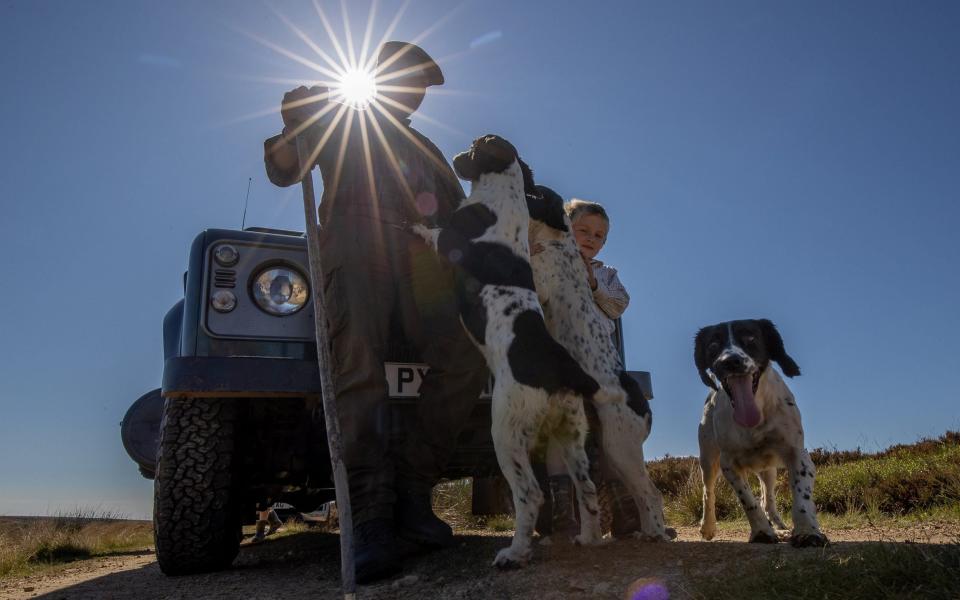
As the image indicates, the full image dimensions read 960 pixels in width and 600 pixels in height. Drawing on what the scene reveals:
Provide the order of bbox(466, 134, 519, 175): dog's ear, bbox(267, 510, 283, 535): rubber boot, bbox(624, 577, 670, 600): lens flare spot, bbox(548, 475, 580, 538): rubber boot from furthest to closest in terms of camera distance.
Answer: bbox(267, 510, 283, 535): rubber boot, bbox(466, 134, 519, 175): dog's ear, bbox(548, 475, 580, 538): rubber boot, bbox(624, 577, 670, 600): lens flare spot

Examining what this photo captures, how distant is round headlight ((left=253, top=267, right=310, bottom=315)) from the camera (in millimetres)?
3324

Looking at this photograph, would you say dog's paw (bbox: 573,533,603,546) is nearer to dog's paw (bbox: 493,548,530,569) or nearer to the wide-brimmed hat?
dog's paw (bbox: 493,548,530,569)

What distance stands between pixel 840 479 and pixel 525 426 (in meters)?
5.46

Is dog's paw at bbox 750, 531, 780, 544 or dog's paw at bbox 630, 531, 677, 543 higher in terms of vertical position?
dog's paw at bbox 630, 531, 677, 543

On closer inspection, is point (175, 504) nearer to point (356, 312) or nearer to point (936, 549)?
point (356, 312)

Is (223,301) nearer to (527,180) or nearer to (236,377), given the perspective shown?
(236,377)

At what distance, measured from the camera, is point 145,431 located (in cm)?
451

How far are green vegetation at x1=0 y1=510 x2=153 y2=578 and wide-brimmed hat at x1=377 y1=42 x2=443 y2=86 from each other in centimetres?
432

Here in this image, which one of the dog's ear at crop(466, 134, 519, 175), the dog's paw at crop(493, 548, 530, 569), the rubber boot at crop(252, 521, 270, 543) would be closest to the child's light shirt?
the dog's ear at crop(466, 134, 519, 175)

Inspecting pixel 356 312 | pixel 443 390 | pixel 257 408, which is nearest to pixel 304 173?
pixel 356 312

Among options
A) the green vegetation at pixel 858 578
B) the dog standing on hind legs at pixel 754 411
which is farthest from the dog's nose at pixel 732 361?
the green vegetation at pixel 858 578

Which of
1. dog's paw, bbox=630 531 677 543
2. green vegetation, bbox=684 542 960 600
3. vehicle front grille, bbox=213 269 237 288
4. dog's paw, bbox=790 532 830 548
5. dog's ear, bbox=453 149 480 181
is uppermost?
dog's ear, bbox=453 149 480 181

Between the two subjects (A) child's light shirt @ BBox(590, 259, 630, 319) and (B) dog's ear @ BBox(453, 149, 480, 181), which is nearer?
(B) dog's ear @ BBox(453, 149, 480, 181)

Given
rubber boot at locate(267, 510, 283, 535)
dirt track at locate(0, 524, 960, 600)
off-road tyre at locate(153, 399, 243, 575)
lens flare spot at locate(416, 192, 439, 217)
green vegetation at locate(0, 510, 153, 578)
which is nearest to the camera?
dirt track at locate(0, 524, 960, 600)
